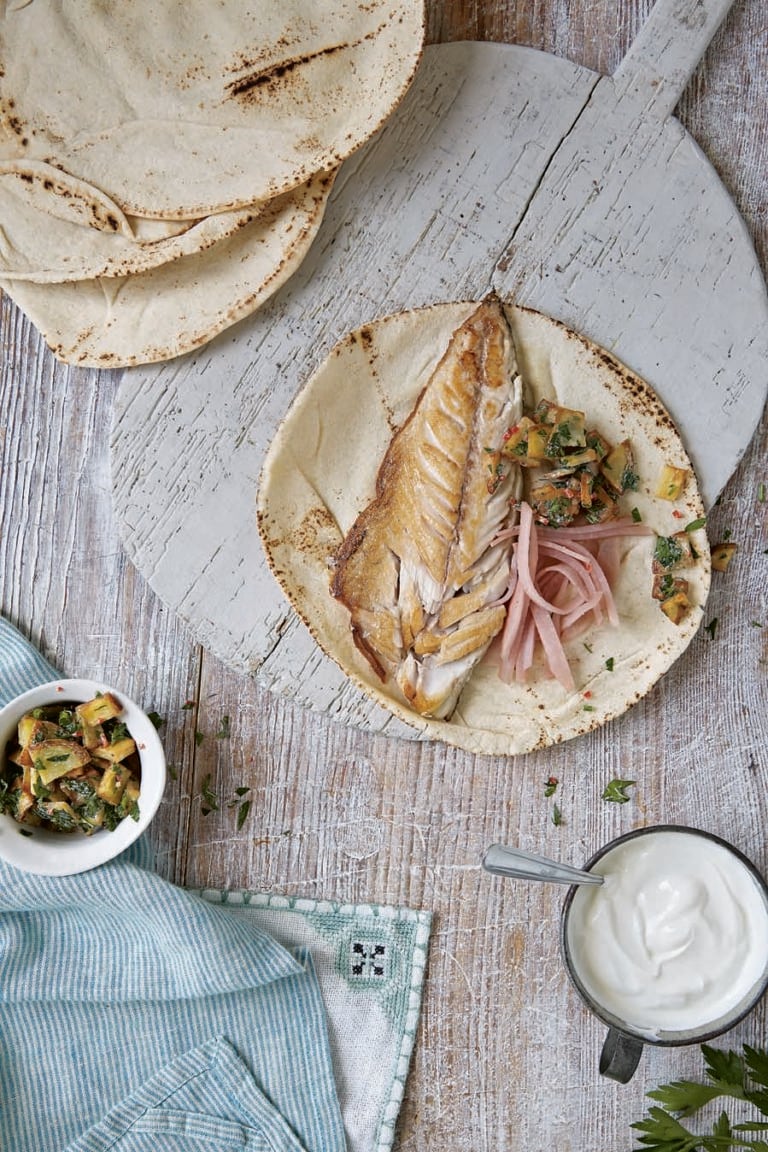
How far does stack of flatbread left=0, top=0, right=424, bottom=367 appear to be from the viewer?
2.88 metres

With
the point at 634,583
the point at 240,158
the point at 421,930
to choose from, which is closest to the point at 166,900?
the point at 421,930

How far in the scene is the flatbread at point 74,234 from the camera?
114 inches

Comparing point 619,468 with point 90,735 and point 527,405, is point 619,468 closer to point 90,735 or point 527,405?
point 527,405

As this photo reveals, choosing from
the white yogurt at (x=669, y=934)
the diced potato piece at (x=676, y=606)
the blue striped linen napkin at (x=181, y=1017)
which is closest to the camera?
→ the white yogurt at (x=669, y=934)

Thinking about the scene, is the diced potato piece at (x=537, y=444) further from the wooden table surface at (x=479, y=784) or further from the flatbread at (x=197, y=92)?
the flatbread at (x=197, y=92)

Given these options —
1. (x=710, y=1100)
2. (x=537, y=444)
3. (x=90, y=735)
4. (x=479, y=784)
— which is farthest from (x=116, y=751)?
(x=710, y=1100)

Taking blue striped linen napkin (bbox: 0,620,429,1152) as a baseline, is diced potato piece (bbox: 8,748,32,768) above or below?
above

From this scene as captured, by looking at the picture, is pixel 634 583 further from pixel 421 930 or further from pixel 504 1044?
pixel 504 1044

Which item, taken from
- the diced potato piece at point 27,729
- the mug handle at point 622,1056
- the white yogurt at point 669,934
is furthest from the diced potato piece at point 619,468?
the diced potato piece at point 27,729

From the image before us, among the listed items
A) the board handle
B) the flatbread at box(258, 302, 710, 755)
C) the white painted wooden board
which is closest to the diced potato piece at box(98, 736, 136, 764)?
the white painted wooden board

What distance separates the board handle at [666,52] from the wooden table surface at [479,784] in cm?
14

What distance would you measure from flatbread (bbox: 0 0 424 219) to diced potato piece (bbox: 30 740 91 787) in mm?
1532

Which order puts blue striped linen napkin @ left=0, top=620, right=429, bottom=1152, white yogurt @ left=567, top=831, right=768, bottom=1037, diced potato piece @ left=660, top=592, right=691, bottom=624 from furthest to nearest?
1. blue striped linen napkin @ left=0, top=620, right=429, bottom=1152
2. diced potato piece @ left=660, top=592, right=691, bottom=624
3. white yogurt @ left=567, top=831, right=768, bottom=1037

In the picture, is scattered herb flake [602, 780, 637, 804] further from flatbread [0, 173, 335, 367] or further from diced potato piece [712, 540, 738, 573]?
flatbread [0, 173, 335, 367]
